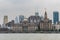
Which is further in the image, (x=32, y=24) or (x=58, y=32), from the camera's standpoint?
(x=32, y=24)

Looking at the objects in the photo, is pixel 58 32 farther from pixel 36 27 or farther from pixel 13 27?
pixel 13 27

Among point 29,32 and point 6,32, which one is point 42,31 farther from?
point 6,32

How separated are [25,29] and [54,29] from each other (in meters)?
12.4

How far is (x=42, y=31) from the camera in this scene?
105375mm

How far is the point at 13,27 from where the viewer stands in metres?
107

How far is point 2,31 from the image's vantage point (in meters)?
106

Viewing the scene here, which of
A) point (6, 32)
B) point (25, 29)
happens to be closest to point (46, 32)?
point (25, 29)

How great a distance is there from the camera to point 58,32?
334 feet

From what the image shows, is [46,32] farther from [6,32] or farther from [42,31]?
[6,32]

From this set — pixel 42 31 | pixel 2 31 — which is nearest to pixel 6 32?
pixel 2 31

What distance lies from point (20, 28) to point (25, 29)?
103 inches

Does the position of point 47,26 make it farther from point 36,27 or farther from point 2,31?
point 2,31

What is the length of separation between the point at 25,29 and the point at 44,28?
321 inches

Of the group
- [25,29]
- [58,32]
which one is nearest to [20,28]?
[25,29]
